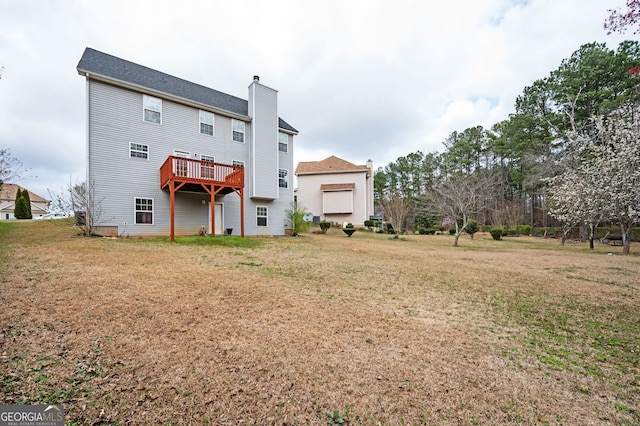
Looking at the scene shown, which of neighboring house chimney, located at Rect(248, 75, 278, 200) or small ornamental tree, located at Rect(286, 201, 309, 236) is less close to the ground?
neighboring house chimney, located at Rect(248, 75, 278, 200)

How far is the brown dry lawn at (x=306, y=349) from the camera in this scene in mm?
2072

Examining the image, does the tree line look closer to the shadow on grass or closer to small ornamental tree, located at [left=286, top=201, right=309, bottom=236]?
small ornamental tree, located at [left=286, top=201, right=309, bottom=236]

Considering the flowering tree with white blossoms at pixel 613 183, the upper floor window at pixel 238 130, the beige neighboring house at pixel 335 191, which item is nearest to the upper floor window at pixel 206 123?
the upper floor window at pixel 238 130

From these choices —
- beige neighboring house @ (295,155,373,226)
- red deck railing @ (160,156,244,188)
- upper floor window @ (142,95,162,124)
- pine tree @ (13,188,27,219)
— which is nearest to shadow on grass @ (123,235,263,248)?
red deck railing @ (160,156,244,188)

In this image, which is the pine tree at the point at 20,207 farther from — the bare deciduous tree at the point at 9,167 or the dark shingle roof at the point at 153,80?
the bare deciduous tree at the point at 9,167

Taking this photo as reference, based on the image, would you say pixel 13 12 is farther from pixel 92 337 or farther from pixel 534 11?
pixel 534 11

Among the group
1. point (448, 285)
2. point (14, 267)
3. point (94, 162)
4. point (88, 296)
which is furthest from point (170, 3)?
point (448, 285)

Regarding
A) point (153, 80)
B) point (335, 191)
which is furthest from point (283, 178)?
point (335, 191)

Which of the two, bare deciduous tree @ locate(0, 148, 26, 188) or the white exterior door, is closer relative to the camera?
bare deciduous tree @ locate(0, 148, 26, 188)

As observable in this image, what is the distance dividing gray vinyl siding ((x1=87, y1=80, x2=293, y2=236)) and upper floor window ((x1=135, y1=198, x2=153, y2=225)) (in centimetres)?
17

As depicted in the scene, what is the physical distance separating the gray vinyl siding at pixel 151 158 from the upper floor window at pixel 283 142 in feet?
4.43

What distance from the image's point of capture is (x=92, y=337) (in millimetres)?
2936

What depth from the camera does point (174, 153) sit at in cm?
1352

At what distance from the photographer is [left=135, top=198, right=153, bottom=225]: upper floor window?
12359 millimetres
